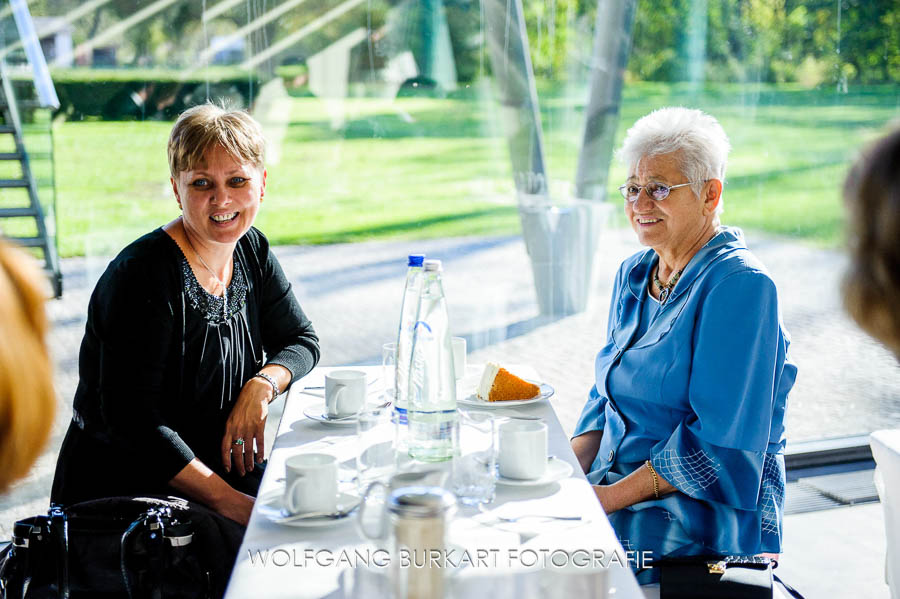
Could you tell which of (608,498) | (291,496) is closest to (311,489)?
(291,496)

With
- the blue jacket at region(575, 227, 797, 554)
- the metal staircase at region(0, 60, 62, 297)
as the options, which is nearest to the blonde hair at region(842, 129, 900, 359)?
the blue jacket at region(575, 227, 797, 554)

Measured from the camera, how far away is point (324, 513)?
1476 mm

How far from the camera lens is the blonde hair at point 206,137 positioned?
221cm

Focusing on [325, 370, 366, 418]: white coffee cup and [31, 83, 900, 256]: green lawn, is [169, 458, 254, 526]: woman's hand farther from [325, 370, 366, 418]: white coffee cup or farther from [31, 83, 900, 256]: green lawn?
[31, 83, 900, 256]: green lawn

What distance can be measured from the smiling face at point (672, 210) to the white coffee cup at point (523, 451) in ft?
2.47

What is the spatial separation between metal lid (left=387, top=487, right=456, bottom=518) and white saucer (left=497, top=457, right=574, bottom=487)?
0.52 meters

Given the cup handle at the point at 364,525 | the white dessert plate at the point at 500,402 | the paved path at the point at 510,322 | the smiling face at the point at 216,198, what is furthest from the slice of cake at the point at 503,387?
the paved path at the point at 510,322

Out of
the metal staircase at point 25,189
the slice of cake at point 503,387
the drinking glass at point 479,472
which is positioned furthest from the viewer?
the metal staircase at point 25,189

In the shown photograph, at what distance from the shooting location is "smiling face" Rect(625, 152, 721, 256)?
85.4 inches

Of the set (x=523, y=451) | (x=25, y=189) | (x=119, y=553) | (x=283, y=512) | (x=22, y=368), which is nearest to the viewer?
(x=22, y=368)

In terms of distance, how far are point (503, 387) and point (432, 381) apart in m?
0.25

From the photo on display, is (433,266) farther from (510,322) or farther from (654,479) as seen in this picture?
(510,322)

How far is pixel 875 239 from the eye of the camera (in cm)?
110

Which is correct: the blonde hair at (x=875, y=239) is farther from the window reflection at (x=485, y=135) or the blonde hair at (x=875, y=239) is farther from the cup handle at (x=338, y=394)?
the window reflection at (x=485, y=135)
